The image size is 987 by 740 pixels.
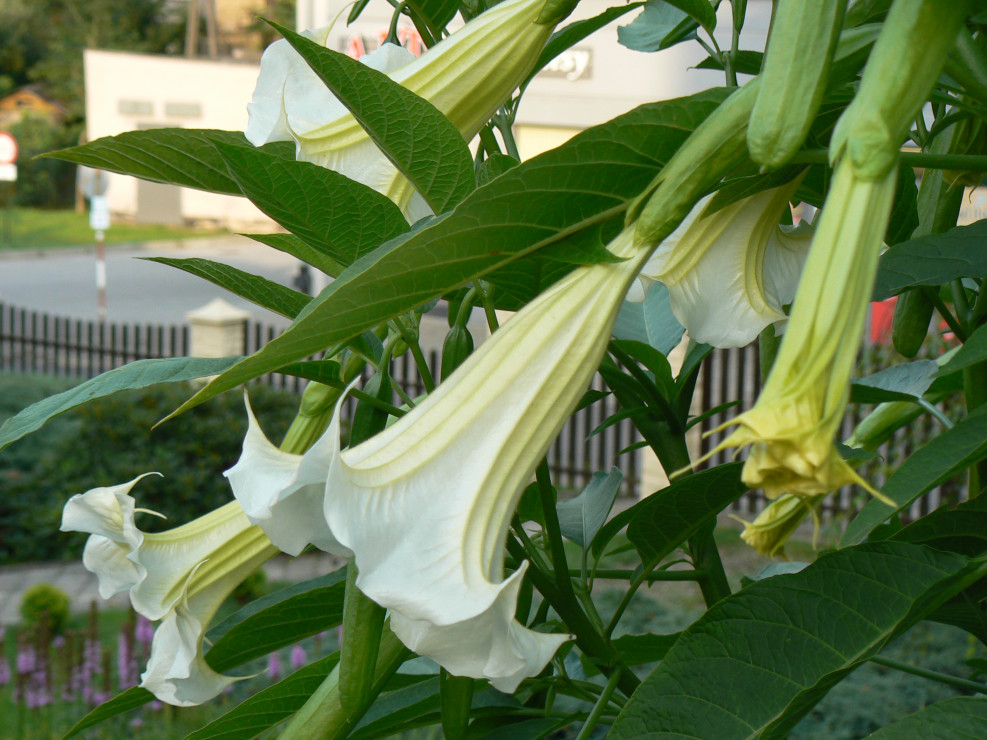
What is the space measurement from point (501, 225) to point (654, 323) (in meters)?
0.47

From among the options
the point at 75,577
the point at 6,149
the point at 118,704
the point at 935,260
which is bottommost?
the point at 75,577

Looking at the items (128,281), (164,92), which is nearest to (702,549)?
(128,281)

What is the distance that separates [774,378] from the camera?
0.24 meters

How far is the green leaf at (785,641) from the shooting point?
0.39m

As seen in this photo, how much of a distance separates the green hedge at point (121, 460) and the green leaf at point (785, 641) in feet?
12.2

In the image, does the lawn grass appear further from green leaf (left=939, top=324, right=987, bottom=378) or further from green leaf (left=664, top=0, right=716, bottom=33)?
green leaf (left=939, top=324, right=987, bottom=378)

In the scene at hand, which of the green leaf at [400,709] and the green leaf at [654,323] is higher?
the green leaf at [654,323]

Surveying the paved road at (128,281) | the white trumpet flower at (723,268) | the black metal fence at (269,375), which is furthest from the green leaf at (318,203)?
the paved road at (128,281)

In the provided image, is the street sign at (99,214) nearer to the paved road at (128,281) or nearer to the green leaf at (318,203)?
the paved road at (128,281)

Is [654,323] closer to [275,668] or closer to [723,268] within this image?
[723,268]

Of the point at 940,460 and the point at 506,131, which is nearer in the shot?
the point at 940,460

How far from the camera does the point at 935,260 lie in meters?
0.51

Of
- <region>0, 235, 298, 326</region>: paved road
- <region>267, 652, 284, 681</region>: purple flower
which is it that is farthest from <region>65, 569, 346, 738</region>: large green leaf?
<region>0, 235, 298, 326</region>: paved road

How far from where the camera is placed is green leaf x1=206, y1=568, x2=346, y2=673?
58 centimetres
